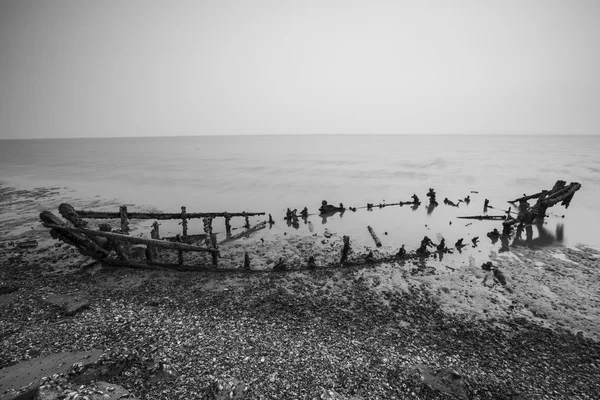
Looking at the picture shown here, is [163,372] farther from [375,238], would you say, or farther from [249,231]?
[375,238]

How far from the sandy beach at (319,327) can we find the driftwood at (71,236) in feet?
4.22

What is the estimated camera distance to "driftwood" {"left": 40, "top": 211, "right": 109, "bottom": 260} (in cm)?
1254

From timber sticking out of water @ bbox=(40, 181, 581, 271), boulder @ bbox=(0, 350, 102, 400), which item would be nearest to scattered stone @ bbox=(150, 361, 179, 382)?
boulder @ bbox=(0, 350, 102, 400)

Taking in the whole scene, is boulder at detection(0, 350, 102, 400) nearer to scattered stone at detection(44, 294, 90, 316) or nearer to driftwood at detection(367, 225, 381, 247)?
scattered stone at detection(44, 294, 90, 316)

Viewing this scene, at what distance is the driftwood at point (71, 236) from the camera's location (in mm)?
12539

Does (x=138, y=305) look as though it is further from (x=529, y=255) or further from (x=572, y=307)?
(x=529, y=255)

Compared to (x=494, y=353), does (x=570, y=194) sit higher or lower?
higher

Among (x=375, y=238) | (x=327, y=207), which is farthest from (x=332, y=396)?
(x=327, y=207)

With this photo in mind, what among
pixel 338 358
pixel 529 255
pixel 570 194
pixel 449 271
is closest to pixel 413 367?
pixel 338 358

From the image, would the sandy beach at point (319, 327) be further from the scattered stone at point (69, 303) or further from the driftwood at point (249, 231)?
the driftwood at point (249, 231)

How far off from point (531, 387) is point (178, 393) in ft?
34.2

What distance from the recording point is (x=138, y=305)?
36.9 ft

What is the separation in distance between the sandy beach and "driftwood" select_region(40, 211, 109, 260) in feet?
4.22

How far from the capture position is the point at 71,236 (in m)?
13.3
